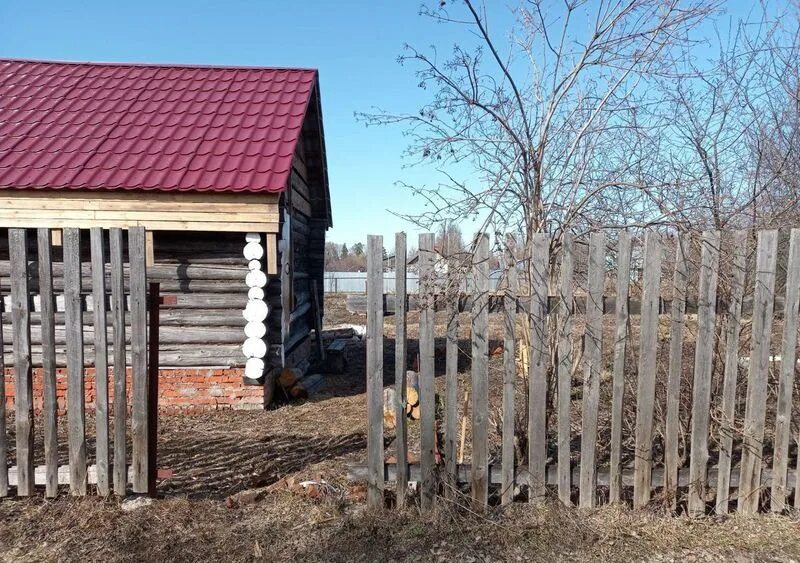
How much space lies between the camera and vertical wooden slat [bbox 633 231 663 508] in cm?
344

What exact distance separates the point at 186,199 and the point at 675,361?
18.1 ft

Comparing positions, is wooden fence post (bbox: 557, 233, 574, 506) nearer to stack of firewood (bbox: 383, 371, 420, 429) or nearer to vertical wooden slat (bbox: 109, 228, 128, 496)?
vertical wooden slat (bbox: 109, 228, 128, 496)

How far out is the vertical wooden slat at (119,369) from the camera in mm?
3611

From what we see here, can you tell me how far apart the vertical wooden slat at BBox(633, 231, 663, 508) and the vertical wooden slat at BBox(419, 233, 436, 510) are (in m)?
1.32

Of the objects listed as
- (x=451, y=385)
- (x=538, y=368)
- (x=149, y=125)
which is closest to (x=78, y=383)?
(x=451, y=385)

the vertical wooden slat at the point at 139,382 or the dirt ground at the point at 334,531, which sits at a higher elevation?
the vertical wooden slat at the point at 139,382

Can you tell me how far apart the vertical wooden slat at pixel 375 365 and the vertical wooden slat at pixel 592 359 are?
128cm

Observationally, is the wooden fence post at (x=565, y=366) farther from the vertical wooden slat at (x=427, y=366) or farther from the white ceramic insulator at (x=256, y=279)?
the white ceramic insulator at (x=256, y=279)

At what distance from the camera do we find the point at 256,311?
23.3 ft

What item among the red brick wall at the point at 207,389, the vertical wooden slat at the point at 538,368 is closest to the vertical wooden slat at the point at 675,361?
the vertical wooden slat at the point at 538,368

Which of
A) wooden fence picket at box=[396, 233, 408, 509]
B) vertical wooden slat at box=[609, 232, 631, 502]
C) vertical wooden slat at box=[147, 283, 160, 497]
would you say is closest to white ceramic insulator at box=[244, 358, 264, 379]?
vertical wooden slat at box=[147, 283, 160, 497]

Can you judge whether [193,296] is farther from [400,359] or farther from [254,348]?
[400,359]

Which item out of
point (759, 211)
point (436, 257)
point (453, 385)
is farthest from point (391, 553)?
point (759, 211)

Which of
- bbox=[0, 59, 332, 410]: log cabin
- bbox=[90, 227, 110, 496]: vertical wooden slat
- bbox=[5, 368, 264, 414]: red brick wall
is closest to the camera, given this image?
bbox=[90, 227, 110, 496]: vertical wooden slat
